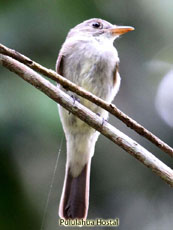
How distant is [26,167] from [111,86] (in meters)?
0.88

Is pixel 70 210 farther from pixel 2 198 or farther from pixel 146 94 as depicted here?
pixel 146 94

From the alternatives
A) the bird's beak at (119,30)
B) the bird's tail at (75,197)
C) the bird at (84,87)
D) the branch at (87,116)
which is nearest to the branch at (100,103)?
the branch at (87,116)

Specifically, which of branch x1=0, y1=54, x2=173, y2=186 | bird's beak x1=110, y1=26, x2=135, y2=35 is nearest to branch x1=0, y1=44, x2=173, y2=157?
branch x1=0, y1=54, x2=173, y2=186

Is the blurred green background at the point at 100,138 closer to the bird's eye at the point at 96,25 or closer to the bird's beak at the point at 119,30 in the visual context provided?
the bird's eye at the point at 96,25

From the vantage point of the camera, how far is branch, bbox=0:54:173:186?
76.9 inches

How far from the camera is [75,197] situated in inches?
119

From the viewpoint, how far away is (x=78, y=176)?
321 centimetres

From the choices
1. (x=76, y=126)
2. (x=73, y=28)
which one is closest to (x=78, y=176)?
(x=76, y=126)

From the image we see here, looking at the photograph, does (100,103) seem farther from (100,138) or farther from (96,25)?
(100,138)

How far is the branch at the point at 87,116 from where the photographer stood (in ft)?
6.41

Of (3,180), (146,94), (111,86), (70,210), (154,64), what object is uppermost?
(154,64)

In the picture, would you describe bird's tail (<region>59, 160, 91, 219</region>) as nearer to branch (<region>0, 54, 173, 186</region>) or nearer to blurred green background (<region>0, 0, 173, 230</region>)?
blurred green background (<region>0, 0, 173, 230</region>)

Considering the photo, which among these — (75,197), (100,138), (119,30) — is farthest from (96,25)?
(75,197)

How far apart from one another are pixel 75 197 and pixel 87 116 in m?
1.08
